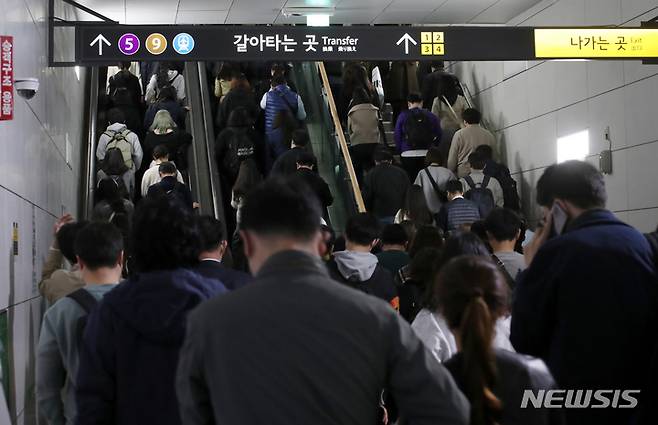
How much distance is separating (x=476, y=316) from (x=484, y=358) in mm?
110

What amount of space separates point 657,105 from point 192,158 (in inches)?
259

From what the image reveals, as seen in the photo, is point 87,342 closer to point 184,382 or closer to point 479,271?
point 184,382

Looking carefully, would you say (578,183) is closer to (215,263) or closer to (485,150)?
(215,263)

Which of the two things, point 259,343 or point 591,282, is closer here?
point 259,343

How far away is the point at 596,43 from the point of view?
32.6 ft

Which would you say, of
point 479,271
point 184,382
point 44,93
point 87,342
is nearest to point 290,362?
point 184,382

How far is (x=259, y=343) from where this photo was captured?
2.37m

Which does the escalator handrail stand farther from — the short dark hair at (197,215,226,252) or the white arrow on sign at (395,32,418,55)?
the short dark hair at (197,215,226,252)

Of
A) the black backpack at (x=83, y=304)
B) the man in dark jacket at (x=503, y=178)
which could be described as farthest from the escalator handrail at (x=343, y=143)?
the black backpack at (x=83, y=304)

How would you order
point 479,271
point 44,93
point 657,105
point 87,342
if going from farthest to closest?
point 657,105 < point 44,93 < point 87,342 < point 479,271

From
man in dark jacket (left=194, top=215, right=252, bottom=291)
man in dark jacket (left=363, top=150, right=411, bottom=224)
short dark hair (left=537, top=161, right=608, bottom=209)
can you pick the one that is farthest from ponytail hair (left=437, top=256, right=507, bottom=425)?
man in dark jacket (left=363, top=150, right=411, bottom=224)

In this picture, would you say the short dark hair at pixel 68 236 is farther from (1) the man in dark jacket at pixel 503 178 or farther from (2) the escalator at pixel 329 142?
(1) the man in dark jacket at pixel 503 178

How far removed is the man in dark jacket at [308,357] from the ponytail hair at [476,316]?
0.15m

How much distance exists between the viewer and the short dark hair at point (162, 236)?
337 cm
